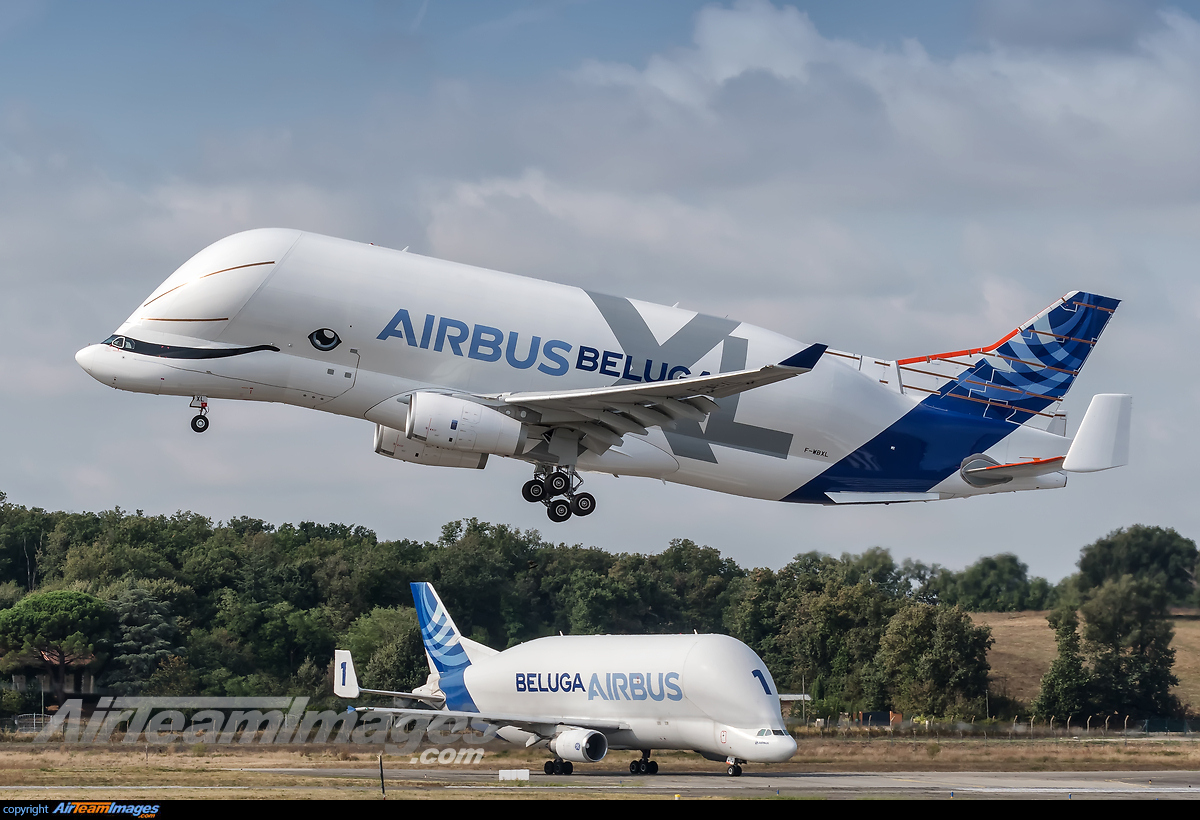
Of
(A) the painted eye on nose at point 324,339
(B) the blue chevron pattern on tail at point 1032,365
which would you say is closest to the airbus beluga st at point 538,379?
(A) the painted eye on nose at point 324,339

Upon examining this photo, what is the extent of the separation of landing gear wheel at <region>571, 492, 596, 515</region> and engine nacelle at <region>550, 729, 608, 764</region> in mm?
23960

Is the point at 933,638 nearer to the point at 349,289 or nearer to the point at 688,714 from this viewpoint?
the point at 688,714

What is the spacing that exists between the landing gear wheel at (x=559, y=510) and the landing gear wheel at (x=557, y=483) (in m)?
0.23

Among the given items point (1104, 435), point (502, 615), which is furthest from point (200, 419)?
point (502, 615)

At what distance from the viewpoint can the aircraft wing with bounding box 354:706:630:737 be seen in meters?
54.3

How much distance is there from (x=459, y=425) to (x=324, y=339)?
3.84m

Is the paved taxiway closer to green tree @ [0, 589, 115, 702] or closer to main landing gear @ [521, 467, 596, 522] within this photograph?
main landing gear @ [521, 467, 596, 522]

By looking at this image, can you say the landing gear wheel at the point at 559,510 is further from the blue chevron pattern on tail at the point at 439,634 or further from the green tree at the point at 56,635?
the green tree at the point at 56,635

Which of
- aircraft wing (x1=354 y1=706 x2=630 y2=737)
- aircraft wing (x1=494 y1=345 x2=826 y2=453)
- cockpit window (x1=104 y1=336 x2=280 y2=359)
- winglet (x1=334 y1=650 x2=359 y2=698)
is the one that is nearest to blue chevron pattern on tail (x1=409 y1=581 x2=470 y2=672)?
aircraft wing (x1=354 y1=706 x2=630 y2=737)

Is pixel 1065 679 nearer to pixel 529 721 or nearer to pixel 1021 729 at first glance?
pixel 1021 729

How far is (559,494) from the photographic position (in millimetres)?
31812

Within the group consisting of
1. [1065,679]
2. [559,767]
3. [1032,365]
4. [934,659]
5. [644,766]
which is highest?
[1032,365]

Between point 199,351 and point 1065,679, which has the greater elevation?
point 199,351
